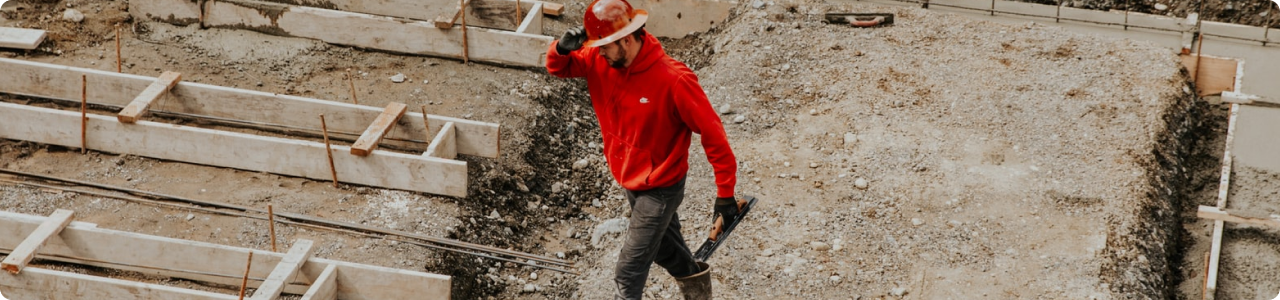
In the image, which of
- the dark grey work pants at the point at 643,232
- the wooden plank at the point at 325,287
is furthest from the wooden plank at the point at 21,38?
the dark grey work pants at the point at 643,232

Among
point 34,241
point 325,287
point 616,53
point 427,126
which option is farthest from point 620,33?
point 34,241

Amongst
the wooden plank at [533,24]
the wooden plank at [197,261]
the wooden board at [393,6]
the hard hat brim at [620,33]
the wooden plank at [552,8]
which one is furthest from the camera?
the wooden plank at [552,8]

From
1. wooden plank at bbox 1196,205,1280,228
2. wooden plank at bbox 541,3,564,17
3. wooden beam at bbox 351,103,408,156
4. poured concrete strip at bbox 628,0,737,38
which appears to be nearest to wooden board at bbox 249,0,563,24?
wooden plank at bbox 541,3,564,17

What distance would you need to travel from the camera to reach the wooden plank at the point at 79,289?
5.62 meters

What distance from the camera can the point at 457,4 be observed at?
9102 millimetres

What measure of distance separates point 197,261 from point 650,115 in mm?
2816

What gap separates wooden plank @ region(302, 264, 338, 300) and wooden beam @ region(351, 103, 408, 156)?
1185 millimetres

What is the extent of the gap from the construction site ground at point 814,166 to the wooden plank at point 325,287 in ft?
1.47

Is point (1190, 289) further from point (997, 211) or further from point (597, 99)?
point (597, 99)

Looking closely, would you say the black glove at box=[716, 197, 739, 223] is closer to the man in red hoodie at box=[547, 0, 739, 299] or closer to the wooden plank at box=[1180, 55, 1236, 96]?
the man in red hoodie at box=[547, 0, 739, 299]

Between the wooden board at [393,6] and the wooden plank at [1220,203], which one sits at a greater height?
the wooden board at [393,6]

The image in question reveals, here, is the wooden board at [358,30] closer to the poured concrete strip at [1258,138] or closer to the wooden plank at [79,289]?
the wooden plank at [79,289]

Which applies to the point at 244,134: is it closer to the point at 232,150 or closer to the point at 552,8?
the point at 232,150

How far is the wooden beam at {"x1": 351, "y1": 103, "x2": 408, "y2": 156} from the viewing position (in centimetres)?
686
